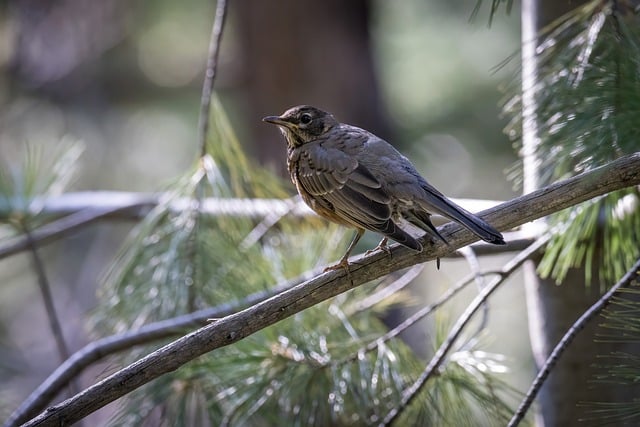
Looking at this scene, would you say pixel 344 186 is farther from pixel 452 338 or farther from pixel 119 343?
pixel 119 343

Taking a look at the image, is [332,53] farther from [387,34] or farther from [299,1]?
[387,34]

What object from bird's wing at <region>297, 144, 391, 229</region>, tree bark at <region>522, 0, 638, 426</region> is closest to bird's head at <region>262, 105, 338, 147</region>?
bird's wing at <region>297, 144, 391, 229</region>

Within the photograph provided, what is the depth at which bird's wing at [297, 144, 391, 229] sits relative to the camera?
2764 mm

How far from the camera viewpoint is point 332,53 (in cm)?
640

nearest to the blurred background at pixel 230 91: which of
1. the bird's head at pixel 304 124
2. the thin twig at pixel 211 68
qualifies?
the bird's head at pixel 304 124

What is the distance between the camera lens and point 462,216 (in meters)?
2.39

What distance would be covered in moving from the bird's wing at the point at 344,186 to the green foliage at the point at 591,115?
20.3 inches

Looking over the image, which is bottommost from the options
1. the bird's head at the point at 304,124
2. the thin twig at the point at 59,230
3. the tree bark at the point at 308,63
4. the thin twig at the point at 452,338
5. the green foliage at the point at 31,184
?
the thin twig at the point at 452,338

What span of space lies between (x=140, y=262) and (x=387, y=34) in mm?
5521

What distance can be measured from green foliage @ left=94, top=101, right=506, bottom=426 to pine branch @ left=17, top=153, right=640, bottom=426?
70 cm

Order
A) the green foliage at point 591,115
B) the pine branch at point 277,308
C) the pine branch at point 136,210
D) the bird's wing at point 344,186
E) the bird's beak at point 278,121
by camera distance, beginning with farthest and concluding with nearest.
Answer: the bird's beak at point 278,121 < the pine branch at point 136,210 < the bird's wing at point 344,186 < the green foliage at point 591,115 < the pine branch at point 277,308

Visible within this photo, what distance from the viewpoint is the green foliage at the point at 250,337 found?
2.89m

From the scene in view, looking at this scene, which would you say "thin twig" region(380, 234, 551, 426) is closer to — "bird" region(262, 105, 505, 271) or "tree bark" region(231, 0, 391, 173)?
"bird" region(262, 105, 505, 271)

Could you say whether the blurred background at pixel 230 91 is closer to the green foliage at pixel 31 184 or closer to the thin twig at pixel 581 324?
the green foliage at pixel 31 184
